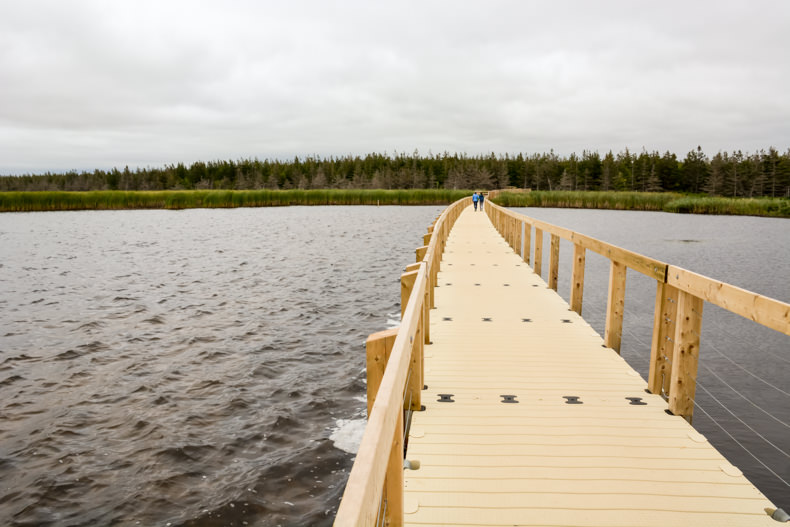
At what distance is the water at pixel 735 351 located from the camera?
6340mm

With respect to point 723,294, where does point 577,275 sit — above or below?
below

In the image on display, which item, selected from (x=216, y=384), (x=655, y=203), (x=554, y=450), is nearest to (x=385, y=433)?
(x=554, y=450)

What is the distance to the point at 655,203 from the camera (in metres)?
60.8

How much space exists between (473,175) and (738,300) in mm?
133088

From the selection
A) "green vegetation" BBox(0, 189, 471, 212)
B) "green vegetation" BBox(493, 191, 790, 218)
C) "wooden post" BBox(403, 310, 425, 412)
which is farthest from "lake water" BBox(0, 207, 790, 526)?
"green vegetation" BBox(0, 189, 471, 212)

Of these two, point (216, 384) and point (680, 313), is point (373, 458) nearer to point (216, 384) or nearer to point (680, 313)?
point (680, 313)

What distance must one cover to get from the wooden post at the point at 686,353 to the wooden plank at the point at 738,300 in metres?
0.15

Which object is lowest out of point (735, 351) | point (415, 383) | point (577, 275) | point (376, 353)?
point (735, 351)

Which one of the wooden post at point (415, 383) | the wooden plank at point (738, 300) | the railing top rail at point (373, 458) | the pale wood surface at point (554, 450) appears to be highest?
the wooden plank at point (738, 300)

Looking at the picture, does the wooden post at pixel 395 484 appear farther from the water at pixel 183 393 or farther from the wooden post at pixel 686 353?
the wooden post at pixel 686 353

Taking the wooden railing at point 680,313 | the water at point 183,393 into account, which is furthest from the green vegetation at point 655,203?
the wooden railing at point 680,313

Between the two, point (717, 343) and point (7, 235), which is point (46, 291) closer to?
point (717, 343)

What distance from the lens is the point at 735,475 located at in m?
3.40

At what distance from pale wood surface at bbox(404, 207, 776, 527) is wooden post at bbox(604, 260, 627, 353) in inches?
7.3
